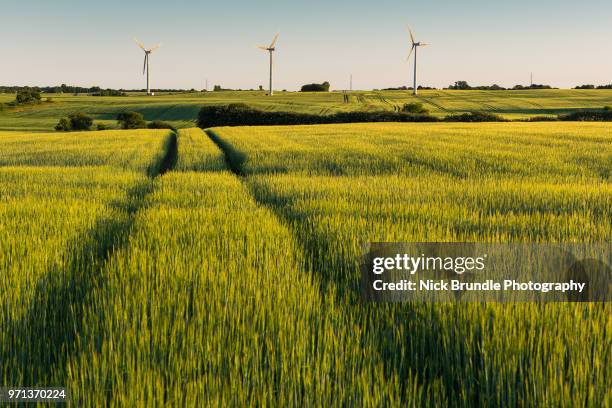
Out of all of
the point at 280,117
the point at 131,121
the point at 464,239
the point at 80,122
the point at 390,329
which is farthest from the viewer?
the point at 80,122

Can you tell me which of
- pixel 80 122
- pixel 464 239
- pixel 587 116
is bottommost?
pixel 464 239

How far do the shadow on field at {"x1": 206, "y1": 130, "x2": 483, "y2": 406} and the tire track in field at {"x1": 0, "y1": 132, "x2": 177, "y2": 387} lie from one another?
161 centimetres

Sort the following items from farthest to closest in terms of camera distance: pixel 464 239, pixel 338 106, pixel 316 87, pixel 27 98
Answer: pixel 316 87 → pixel 27 98 → pixel 338 106 → pixel 464 239

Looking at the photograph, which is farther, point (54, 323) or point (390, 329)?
point (54, 323)

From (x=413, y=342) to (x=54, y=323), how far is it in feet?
7.30

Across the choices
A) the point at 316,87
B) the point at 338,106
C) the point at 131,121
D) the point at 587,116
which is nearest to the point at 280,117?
the point at 131,121

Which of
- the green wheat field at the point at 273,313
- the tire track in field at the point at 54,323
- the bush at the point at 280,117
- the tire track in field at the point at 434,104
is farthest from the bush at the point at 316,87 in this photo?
the tire track in field at the point at 54,323

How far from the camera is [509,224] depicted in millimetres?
6254

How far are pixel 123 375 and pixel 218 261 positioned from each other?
6.50ft

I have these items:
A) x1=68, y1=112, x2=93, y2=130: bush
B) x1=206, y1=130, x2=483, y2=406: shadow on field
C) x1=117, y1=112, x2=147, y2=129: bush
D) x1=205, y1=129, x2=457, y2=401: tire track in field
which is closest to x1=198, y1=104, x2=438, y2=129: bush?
x1=117, y1=112, x2=147, y2=129: bush

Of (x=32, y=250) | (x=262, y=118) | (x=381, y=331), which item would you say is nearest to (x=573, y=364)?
(x=381, y=331)

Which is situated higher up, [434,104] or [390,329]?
[434,104]

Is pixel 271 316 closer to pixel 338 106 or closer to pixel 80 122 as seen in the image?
pixel 80 122

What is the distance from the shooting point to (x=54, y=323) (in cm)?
327
